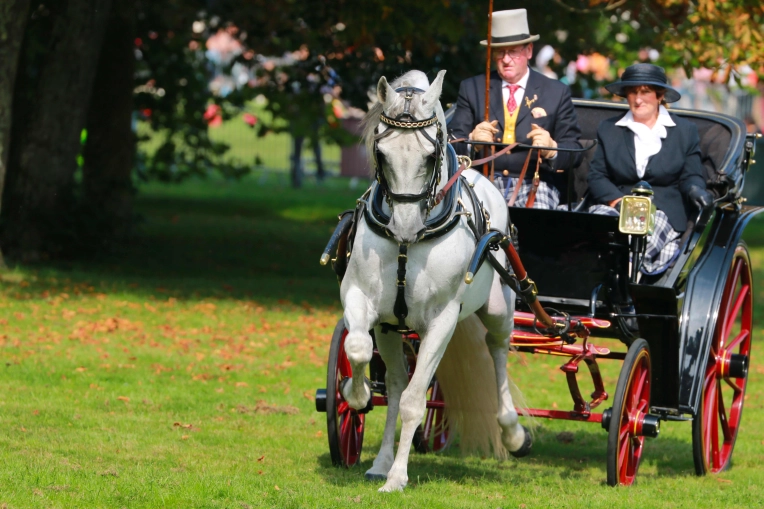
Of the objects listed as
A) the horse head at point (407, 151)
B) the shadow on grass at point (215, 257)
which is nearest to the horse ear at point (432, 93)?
the horse head at point (407, 151)

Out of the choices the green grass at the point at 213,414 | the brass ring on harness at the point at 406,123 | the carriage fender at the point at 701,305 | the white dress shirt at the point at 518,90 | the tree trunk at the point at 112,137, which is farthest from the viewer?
the tree trunk at the point at 112,137

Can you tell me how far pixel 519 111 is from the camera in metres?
7.11

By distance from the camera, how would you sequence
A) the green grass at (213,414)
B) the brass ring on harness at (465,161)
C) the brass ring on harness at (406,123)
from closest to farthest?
the brass ring on harness at (406,123) → the green grass at (213,414) → the brass ring on harness at (465,161)

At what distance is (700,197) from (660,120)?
2.28 feet

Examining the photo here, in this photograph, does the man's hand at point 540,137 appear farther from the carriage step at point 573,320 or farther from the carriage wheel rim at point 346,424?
the carriage wheel rim at point 346,424

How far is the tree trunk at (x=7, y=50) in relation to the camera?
479 inches

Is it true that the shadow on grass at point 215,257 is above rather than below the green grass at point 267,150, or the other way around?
below

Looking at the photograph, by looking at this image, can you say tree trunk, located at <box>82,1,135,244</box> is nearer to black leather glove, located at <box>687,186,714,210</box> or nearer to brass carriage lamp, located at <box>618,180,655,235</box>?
black leather glove, located at <box>687,186,714,210</box>

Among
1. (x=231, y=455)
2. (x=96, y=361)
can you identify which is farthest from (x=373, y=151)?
(x=96, y=361)

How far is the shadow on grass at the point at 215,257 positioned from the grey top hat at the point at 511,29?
715cm

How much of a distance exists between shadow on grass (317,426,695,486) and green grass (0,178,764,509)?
24 mm

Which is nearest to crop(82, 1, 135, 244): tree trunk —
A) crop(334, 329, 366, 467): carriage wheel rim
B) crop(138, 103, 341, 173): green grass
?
crop(334, 329, 366, 467): carriage wheel rim

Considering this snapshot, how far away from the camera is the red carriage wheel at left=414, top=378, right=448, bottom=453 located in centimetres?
740

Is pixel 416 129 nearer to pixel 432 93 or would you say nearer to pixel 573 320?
pixel 432 93
